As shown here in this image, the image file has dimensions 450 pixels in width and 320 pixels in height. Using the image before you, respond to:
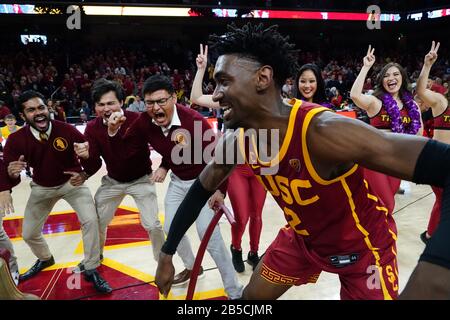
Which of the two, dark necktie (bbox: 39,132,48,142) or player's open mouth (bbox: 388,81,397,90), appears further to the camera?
player's open mouth (bbox: 388,81,397,90)

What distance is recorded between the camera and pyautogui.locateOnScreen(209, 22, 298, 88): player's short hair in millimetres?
1826

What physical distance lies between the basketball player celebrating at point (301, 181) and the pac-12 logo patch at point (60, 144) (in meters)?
1.95

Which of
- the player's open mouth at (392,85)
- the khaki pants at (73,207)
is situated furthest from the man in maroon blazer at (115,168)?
the player's open mouth at (392,85)

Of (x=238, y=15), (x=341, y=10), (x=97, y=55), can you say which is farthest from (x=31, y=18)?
(x=341, y=10)

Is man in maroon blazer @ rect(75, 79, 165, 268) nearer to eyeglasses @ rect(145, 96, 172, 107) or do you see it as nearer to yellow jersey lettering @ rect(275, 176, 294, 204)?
eyeglasses @ rect(145, 96, 172, 107)

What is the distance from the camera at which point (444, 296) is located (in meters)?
0.85

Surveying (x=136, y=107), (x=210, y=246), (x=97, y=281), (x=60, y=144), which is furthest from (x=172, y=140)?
(x=136, y=107)

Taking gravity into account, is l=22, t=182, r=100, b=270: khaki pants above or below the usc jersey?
below

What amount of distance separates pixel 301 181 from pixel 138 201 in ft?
7.23

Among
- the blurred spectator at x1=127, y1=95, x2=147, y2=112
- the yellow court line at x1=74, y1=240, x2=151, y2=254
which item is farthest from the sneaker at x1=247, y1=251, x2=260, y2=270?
the blurred spectator at x1=127, y1=95, x2=147, y2=112

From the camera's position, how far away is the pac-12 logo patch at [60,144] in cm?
348

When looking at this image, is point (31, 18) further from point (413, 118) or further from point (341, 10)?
point (413, 118)
